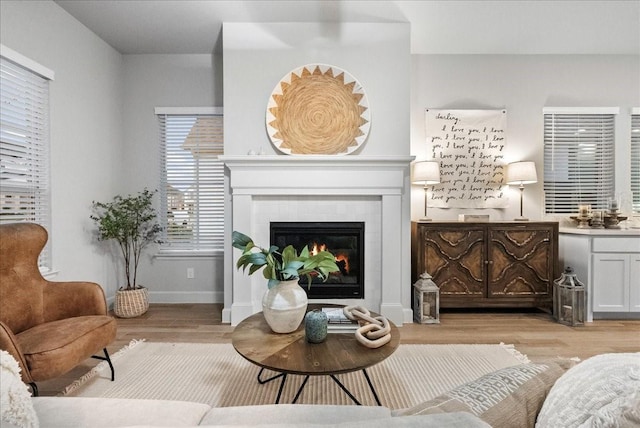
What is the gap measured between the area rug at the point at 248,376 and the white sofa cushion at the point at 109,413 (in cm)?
117

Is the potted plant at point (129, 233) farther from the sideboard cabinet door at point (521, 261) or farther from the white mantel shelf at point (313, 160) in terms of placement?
the sideboard cabinet door at point (521, 261)

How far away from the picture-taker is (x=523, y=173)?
12.1 ft

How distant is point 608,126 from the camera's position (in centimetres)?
397

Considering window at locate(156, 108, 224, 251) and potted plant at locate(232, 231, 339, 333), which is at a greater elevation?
window at locate(156, 108, 224, 251)

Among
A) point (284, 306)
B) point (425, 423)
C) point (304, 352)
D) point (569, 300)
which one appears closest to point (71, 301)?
point (284, 306)

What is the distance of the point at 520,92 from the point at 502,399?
4.15 metres

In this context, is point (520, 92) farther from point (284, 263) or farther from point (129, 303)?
point (129, 303)

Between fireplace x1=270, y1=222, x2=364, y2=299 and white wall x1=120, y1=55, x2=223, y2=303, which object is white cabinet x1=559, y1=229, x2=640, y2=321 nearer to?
fireplace x1=270, y1=222, x2=364, y2=299

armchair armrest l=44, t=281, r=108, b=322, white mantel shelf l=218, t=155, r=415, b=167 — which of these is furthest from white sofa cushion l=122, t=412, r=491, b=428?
white mantel shelf l=218, t=155, r=415, b=167

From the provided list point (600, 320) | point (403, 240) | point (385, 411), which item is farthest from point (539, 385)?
point (600, 320)

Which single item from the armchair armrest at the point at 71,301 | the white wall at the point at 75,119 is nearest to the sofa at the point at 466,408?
the armchair armrest at the point at 71,301

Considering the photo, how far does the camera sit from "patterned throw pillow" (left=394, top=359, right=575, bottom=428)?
714 mm

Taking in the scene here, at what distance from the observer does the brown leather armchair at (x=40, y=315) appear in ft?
5.70

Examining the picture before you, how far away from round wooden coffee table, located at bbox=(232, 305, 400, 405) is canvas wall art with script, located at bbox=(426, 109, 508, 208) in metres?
2.54
